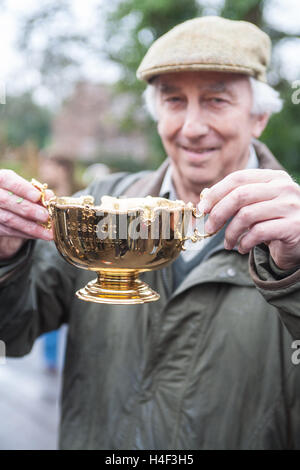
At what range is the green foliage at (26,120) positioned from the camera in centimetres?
1906

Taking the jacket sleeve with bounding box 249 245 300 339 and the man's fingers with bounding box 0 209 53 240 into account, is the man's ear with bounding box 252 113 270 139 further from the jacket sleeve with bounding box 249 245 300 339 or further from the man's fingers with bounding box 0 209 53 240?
the man's fingers with bounding box 0 209 53 240

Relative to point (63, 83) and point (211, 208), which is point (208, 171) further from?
point (63, 83)

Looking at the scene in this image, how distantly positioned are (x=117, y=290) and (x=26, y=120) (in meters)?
22.0

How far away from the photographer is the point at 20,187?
140 centimetres

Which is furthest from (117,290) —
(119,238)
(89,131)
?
(89,131)

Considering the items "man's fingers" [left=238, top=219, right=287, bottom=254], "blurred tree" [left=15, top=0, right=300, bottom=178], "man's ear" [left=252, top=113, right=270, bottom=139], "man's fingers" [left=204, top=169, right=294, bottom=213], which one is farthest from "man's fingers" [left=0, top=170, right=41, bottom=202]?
"blurred tree" [left=15, top=0, right=300, bottom=178]

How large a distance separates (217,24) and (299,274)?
1155 mm

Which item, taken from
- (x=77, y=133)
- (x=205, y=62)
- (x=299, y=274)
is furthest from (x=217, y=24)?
(x=77, y=133)

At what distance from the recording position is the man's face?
6.28 feet

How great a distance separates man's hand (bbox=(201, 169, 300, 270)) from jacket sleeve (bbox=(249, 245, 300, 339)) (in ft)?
0.16

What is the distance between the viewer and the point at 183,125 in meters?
1.96

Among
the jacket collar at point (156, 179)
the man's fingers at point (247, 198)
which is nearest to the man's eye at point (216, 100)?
the jacket collar at point (156, 179)

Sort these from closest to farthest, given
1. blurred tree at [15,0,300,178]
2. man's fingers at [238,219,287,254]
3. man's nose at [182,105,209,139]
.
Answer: man's fingers at [238,219,287,254]
man's nose at [182,105,209,139]
blurred tree at [15,0,300,178]

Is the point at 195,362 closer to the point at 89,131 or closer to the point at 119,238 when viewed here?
the point at 119,238
